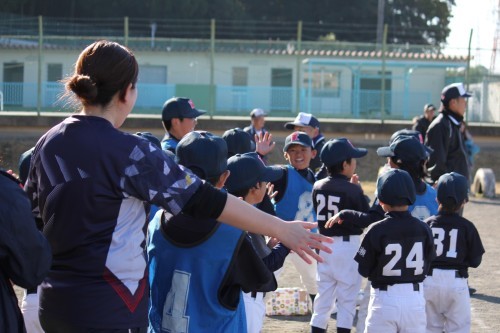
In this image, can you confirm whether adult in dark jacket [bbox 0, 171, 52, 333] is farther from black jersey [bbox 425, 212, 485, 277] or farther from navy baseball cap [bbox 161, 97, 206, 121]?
black jersey [bbox 425, 212, 485, 277]

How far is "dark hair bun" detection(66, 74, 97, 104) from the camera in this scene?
11.1 feet

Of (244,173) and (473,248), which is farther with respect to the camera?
(473,248)

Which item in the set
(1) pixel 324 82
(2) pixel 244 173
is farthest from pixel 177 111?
(1) pixel 324 82

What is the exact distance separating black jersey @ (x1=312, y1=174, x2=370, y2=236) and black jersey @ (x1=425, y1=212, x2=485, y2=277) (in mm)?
707

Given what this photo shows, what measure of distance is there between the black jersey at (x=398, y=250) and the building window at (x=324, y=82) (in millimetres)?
27969

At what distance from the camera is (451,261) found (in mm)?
6559

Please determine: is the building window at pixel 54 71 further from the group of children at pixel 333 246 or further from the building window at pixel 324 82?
the group of children at pixel 333 246

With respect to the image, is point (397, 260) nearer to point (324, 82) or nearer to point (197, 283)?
point (197, 283)

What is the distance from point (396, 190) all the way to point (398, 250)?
39 centimetres

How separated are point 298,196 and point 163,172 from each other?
177 inches

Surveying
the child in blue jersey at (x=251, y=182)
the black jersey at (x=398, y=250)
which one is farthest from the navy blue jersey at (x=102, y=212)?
the black jersey at (x=398, y=250)

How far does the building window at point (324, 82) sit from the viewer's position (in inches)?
1344

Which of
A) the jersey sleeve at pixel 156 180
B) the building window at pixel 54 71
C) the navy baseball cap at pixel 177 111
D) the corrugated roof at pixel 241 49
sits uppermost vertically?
the corrugated roof at pixel 241 49

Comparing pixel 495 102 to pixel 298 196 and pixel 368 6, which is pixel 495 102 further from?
pixel 368 6
